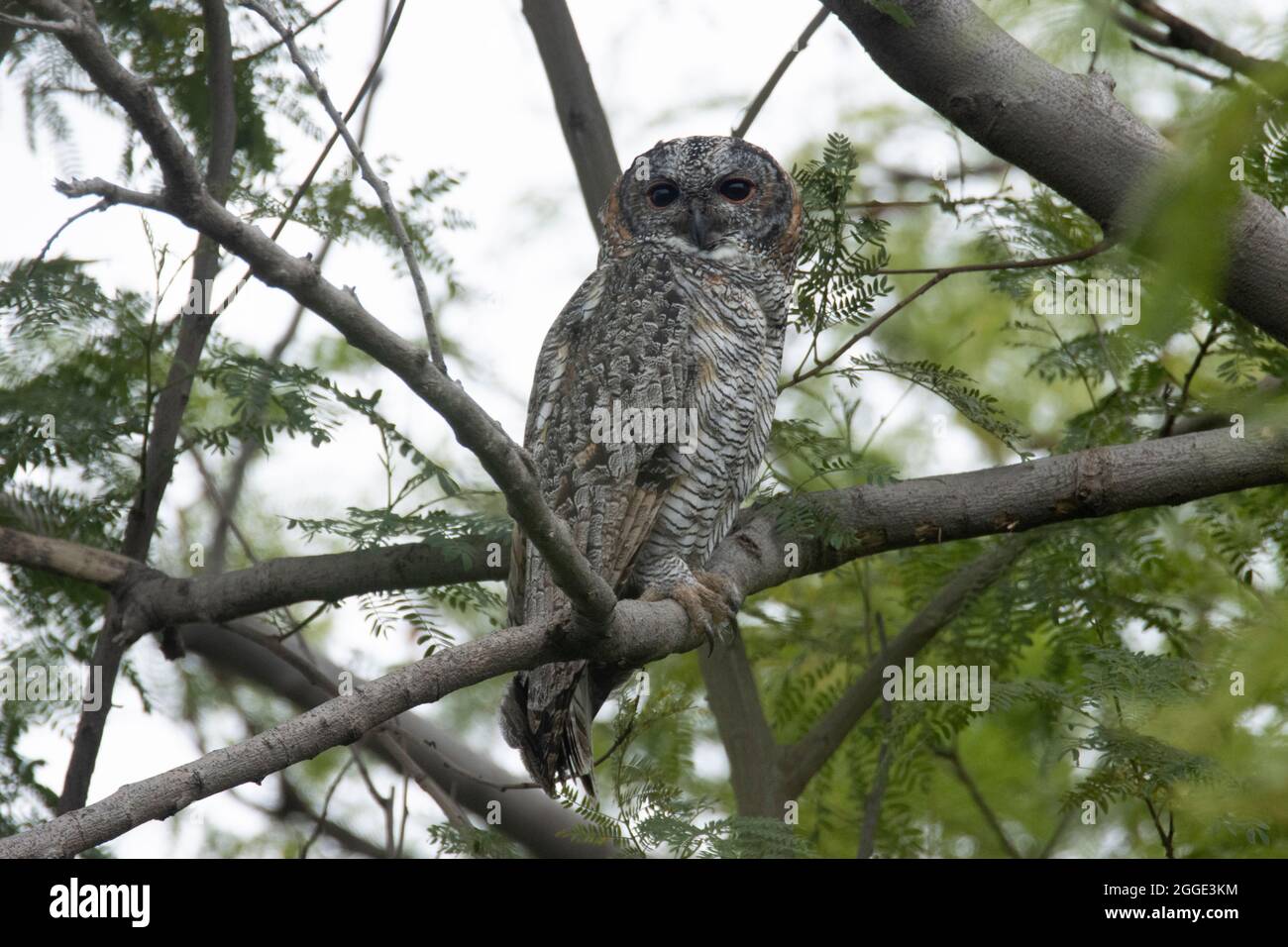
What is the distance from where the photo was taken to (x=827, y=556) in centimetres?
369

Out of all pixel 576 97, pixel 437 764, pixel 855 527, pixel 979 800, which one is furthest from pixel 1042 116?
pixel 437 764

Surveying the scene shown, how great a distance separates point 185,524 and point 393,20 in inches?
134

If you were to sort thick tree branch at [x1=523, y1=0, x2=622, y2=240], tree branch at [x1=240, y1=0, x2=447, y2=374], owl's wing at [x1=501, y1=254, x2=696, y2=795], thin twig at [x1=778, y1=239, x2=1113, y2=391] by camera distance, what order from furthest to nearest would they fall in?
thick tree branch at [x1=523, y1=0, x2=622, y2=240]
owl's wing at [x1=501, y1=254, x2=696, y2=795]
thin twig at [x1=778, y1=239, x2=1113, y2=391]
tree branch at [x1=240, y1=0, x2=447, y2=374]

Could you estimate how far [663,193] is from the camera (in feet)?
14.0

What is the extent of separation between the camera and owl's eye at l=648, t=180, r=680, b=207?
4.25 meters

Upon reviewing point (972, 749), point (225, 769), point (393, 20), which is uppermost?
point (393, 20)

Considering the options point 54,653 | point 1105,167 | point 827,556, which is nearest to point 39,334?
point 54,653

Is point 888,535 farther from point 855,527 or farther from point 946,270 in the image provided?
point 946,270

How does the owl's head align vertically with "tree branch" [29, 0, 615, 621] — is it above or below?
above

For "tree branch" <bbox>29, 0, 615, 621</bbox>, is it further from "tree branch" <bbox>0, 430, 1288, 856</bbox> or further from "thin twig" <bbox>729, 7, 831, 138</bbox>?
"thin twig" <bbox>729, 7, 831, 138</bbox>

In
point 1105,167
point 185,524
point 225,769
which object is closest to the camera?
point 225,769

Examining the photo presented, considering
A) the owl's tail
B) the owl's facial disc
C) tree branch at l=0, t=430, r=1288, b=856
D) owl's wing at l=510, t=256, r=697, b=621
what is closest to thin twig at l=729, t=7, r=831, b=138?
the owl's facial disc

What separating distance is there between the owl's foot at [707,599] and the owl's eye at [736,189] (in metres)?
1.38
